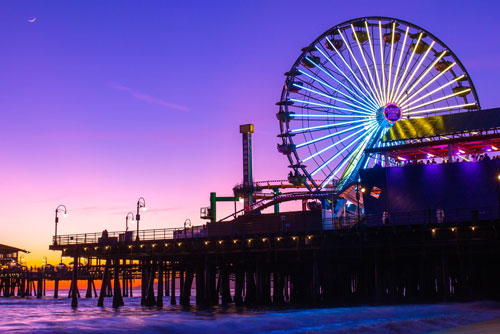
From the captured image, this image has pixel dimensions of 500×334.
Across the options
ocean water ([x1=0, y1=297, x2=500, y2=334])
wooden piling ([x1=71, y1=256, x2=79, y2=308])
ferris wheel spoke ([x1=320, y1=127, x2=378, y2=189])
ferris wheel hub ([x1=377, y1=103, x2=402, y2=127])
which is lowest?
ocean water ([x1=0, y1=297, x2=500, y2=334])

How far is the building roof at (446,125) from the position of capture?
57.3 m

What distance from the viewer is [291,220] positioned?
56.8 meters

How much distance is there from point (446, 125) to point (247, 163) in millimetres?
45268

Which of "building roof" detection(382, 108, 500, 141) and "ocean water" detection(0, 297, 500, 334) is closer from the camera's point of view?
"ocean water" detection(0, 297, 500, 334)

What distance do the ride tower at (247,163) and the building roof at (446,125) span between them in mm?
38635

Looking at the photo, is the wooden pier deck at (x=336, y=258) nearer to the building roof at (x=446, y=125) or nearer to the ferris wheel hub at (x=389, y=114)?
the building roof at (x=446, y=125)

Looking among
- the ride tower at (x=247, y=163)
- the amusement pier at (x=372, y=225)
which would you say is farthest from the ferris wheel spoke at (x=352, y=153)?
the ride tower at (x=247, y=163)

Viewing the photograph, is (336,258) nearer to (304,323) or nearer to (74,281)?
(304,323)

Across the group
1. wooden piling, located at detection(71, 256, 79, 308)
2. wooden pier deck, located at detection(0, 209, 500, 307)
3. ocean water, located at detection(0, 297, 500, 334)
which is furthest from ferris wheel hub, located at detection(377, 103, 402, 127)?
wooden piling, located at detection(71, 256, 79, 308)

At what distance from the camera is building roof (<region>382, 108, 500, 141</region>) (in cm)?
5731

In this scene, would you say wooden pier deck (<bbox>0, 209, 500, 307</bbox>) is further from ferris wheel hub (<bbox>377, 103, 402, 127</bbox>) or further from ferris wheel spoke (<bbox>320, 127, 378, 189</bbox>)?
ferris wheel hub (<bbox>377, 103, 402, 127</bbox>)

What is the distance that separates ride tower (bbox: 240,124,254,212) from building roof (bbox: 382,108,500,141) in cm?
3864

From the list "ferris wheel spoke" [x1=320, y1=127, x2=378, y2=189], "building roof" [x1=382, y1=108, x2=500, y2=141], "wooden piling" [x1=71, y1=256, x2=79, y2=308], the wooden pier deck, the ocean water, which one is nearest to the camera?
the ocean water

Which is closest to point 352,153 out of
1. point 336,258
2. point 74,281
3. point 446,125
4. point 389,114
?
point 389,114
